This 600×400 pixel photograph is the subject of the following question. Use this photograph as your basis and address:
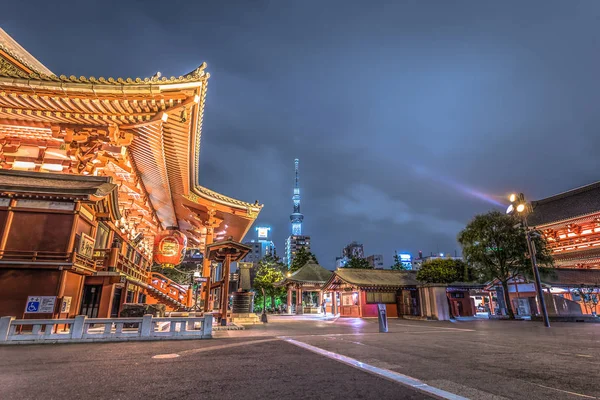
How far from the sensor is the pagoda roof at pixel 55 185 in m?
10.1

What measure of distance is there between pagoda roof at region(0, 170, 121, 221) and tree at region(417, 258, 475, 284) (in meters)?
24.1

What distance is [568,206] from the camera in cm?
3116

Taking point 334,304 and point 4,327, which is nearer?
point 4,327

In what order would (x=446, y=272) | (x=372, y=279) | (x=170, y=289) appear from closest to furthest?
(x=170, y=289) → (x=446, y=272) → (x=372, y=279)

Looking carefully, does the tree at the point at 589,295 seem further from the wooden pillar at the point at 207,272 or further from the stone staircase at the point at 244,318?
the wooden pillar at the point at 207,272

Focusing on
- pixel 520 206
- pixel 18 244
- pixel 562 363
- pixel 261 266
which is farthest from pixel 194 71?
pixel 261 266

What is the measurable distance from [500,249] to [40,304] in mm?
27713

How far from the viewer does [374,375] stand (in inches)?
184

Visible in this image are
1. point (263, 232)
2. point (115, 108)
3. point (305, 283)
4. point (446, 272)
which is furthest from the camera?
point (263, 232)

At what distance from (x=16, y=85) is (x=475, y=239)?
28.5 metres

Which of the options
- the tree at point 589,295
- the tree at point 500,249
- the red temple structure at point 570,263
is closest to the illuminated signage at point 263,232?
the red temple structure at point 570,263

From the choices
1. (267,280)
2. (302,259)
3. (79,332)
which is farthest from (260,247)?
(79,332)

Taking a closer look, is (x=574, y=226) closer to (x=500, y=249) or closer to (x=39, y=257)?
(x=500, y=249)

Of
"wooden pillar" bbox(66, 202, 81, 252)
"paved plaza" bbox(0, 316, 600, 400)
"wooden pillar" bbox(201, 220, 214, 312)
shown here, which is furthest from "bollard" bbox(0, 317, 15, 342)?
"wooden pillar" bbox(201, 220, 214, 312)
